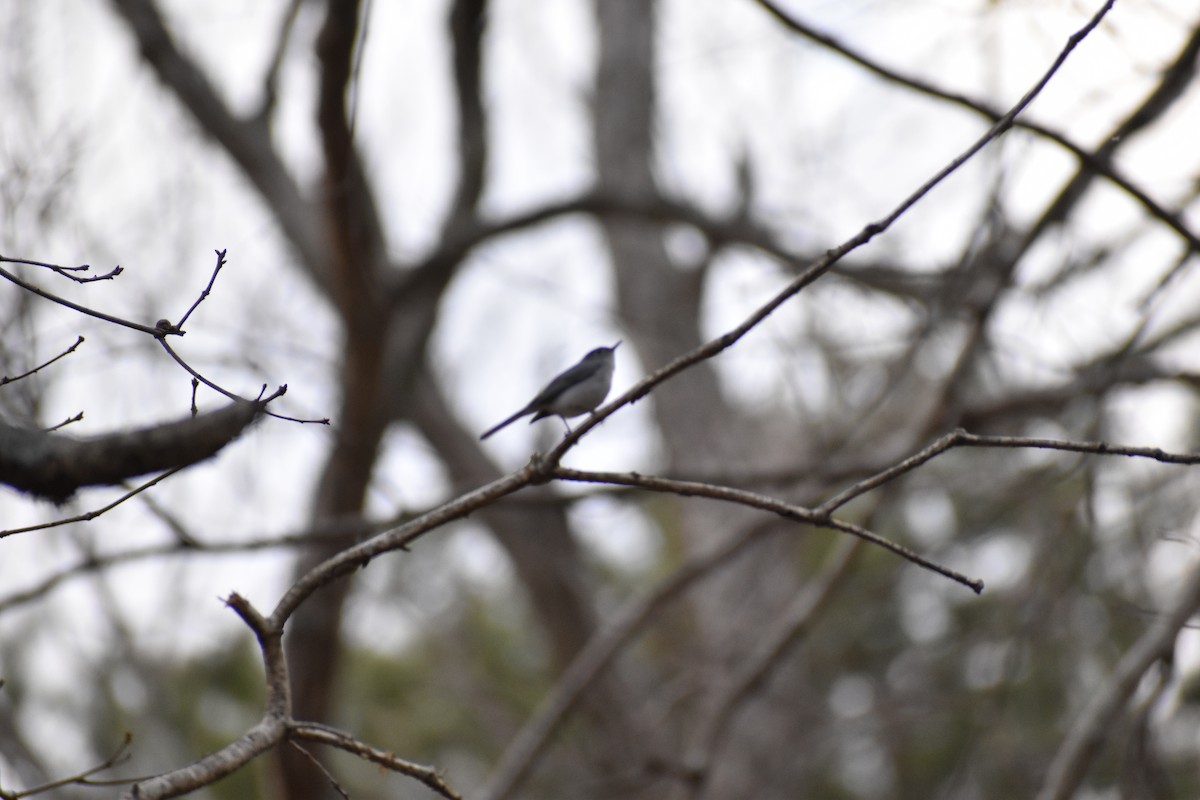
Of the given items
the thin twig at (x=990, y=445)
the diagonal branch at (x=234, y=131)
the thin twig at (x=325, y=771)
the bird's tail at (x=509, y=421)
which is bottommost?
the thin twig at (x=325, y=771)

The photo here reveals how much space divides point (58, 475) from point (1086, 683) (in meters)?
12.7

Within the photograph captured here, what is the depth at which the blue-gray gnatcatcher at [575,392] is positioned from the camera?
3.45 meters

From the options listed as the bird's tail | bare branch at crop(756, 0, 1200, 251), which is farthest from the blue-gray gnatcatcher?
bare branch at crop(756, 0, 1200, 251)

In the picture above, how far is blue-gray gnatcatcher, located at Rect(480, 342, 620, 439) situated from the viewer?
345cm

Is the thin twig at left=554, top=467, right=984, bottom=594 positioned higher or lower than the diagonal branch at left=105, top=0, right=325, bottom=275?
lower

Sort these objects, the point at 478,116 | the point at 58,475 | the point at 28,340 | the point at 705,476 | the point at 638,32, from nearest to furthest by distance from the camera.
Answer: the point at 58,475, the point at 28,340, the point at 705,476, the point at 478,116, the point at 638,32

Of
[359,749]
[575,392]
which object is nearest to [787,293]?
[359,749]

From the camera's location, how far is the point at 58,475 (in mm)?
1540

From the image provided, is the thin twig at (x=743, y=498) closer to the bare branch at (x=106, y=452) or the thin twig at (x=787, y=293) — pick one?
the thin twig at (x=787, y=293)

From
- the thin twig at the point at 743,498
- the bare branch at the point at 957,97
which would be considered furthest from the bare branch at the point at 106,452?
the bare branch at the point at 957,97

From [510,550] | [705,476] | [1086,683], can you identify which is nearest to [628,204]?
[705,476]

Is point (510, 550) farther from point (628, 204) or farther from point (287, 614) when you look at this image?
point (287, 614)

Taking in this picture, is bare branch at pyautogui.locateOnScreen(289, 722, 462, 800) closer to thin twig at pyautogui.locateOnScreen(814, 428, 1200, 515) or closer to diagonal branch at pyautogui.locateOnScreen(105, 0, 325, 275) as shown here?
thin twig at pyautogui.locateOnScreen(814, 428, 1200, 515)

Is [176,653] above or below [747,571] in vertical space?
above
